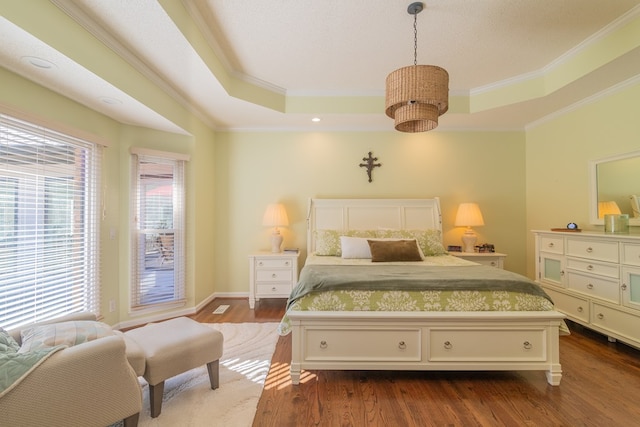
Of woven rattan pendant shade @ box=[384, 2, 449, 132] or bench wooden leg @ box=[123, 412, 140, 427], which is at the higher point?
woven rattan pendant shade @ box=[384, 2, 449, 132]

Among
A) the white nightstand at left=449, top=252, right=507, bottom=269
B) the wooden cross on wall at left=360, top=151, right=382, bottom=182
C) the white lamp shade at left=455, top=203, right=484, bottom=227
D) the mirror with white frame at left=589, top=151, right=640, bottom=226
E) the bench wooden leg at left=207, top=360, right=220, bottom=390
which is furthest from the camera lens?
the wooden cross on wall at left=360, top=151, right=382, bottom=182

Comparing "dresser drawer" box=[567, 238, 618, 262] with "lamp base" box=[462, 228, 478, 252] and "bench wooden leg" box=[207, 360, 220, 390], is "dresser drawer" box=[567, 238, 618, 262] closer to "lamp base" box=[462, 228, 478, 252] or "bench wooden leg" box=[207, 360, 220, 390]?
"lamp base" box=[462, 228, 478, 252]

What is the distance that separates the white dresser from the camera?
2.41 meters

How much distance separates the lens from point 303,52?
271 centimetres

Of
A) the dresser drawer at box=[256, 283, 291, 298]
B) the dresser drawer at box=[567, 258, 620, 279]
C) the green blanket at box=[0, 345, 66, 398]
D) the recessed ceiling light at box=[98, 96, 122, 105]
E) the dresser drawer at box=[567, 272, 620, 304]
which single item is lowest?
the dresser drawer at box=[256, 283, 291, 298]

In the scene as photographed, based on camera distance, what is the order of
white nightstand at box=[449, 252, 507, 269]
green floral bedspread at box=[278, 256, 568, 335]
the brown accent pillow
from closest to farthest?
green floral bedspread at box=[278, 256, 568, 335]
the brown accent pillow
white nightstand at box=[449, 252, 507, 269]

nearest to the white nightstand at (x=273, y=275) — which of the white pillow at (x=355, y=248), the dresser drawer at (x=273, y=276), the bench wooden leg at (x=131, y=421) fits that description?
the dresser drawer at (x=273, y=276)

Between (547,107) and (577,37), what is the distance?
1.06 metres

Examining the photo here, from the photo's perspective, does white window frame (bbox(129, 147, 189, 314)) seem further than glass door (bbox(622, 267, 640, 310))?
Yes

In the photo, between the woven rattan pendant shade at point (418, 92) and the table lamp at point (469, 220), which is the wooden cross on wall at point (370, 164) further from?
the woven rattan pendant shade at point (418, 92)

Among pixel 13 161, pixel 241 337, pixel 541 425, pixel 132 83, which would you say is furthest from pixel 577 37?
pixel 13 161

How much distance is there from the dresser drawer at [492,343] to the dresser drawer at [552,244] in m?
1.56

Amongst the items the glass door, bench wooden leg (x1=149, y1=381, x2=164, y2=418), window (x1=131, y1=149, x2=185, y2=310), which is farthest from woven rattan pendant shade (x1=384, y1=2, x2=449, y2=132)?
window (x1=131, y1=149, x2=185, y2=310)

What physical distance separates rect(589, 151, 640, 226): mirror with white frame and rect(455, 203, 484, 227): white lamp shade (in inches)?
44.3
